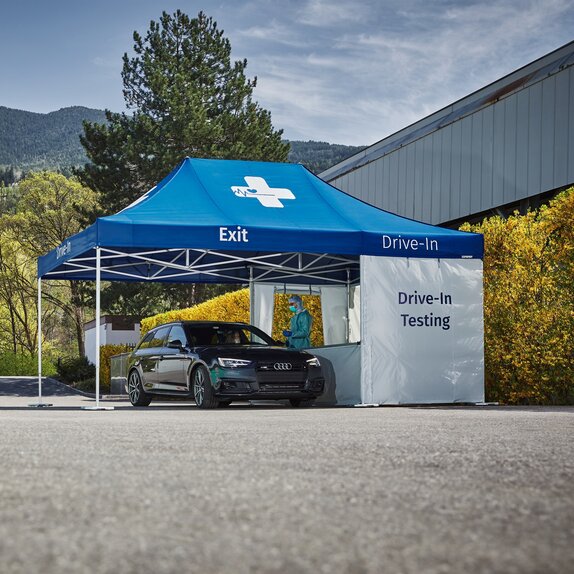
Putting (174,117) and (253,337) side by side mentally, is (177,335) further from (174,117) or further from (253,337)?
(174,117)

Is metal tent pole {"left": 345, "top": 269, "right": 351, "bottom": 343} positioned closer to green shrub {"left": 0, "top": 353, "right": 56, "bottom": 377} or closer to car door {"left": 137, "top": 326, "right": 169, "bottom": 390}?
car door {"left": 137, "top": 326, "right": 169, "bottom": 390}

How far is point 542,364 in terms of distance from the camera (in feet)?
57.7

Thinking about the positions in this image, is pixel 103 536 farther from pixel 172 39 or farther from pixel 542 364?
pixel 172 39

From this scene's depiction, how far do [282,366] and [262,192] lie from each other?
11.7ft

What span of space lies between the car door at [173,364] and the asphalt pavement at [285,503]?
7.11 m

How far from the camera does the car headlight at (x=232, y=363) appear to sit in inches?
611

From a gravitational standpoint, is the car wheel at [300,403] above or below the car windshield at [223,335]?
below

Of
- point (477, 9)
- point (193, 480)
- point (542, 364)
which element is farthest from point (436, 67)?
point (193, 480)

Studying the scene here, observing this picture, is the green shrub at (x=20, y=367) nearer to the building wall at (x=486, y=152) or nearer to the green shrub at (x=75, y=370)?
the green shrub at (x=75, y=370)

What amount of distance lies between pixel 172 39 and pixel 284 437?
38481 millimetres

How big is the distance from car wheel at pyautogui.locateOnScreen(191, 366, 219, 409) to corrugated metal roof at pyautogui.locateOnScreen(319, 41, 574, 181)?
13054mm

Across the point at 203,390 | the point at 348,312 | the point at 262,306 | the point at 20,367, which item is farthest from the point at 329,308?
the point at 20,367

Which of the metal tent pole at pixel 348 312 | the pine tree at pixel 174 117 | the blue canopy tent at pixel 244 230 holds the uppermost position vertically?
the pine tree at pixel 174 117

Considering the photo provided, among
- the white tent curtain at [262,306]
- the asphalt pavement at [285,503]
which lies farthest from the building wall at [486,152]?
the asphalt pavement at [285,503]
